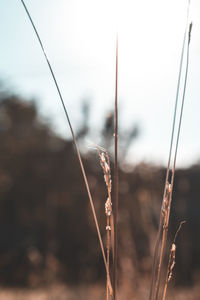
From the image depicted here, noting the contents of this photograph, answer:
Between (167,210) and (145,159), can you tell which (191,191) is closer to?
(145,159)

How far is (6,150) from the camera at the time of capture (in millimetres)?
9531

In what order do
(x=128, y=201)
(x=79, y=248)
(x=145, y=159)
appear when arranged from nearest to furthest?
1. (x=145, y=159)
2. (x=128, y=201)
3. (x=79, y=248)

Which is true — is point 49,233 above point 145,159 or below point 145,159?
below

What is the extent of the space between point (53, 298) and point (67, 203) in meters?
4.72

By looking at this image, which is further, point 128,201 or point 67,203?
point 67,203

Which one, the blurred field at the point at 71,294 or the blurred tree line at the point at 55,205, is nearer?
the blurred field at the point at 71,294

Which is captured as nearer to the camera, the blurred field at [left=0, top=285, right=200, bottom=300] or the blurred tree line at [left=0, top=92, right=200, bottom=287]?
the blurred field at [left=0, top=285, right=200, bottom=300]

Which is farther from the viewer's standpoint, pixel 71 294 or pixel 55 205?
pixel 55 205

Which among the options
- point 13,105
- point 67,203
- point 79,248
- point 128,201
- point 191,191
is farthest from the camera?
point 13,105

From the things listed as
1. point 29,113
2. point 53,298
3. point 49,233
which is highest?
point 29,113

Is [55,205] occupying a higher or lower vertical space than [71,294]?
higher

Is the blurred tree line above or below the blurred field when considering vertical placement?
above

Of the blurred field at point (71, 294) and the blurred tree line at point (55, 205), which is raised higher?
the blurred tree line at point (55, 205)

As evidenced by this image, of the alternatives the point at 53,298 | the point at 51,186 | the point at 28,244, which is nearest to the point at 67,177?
the point at 51,186
